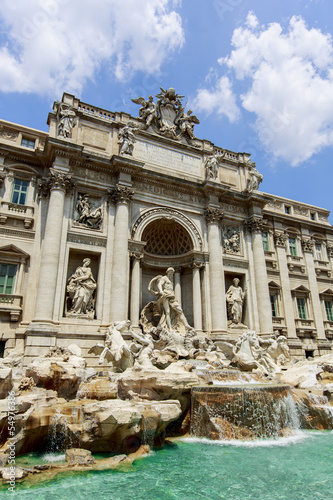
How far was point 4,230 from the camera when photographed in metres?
17.2

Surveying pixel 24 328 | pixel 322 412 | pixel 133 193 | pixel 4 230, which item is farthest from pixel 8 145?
pixel 322 412

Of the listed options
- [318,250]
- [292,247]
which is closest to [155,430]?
[292,247]

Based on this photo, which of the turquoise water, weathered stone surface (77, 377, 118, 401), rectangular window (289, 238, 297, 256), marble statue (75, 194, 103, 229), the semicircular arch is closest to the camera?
the turquoise water

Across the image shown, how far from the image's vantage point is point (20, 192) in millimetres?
18203

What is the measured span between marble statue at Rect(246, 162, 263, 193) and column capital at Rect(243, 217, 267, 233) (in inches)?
76.9

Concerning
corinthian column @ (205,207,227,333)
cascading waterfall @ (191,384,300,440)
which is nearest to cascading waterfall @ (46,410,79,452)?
cascading waterfall @ (191,384,300,440)

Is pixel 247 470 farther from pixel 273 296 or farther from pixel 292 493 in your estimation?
pixel 273 296

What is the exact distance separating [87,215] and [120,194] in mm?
2117

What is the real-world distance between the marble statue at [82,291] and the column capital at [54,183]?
4.02 metres

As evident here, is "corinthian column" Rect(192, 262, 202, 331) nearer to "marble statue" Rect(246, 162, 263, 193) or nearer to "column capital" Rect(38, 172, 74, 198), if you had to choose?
"marble statue" Rect(246, 162, 263, 193)

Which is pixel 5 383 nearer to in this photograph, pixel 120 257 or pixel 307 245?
pixel 120 257

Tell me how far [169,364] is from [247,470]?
7.21m

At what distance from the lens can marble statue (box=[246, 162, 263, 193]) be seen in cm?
2402

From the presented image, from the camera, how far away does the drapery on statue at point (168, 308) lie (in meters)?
18.7
